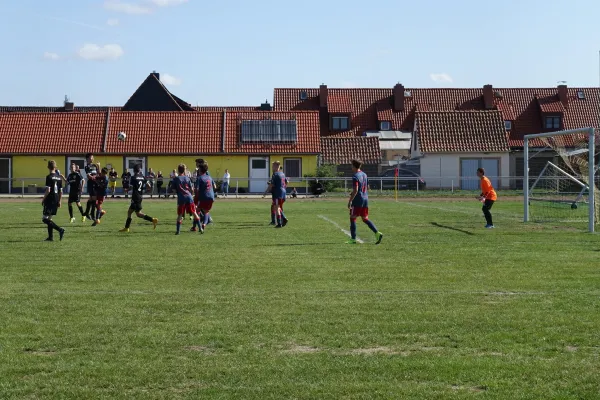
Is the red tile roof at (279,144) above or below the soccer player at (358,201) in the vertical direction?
above

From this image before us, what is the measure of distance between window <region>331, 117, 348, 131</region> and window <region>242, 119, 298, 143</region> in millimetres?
15696

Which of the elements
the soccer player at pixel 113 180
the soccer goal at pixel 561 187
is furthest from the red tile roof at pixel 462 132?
the soccer goal at pixel 561 187

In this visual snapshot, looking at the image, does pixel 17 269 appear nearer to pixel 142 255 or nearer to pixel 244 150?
pixel 142 255

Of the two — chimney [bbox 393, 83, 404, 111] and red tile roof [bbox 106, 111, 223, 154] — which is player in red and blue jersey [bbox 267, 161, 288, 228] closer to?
red tile roof [bbox 106, 111, 223, 154]

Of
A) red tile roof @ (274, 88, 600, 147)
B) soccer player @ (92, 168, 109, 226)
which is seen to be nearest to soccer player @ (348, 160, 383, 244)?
soccer player @ (92, 168, 109, 226)

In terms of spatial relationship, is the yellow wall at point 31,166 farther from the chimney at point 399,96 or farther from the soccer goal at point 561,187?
the soccer goal at point 561,187

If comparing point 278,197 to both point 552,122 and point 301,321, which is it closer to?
point 301,321

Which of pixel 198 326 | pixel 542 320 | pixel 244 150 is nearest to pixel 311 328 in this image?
pixel 198 326

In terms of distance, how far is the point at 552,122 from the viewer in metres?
76.9

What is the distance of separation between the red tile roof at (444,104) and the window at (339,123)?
1.35 ft

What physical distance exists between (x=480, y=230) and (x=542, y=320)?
1440 centimetres

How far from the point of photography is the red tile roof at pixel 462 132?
65.8 meters

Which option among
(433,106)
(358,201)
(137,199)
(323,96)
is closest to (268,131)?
(323,96)

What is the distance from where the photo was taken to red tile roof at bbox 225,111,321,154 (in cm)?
6162
